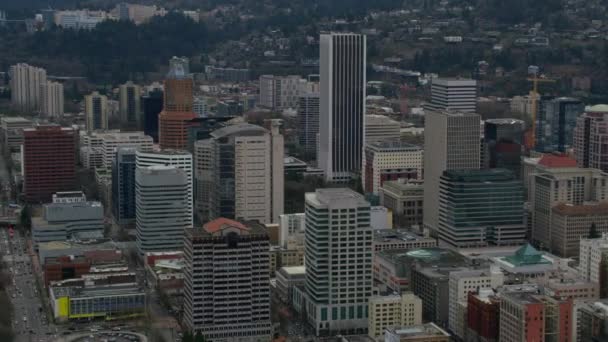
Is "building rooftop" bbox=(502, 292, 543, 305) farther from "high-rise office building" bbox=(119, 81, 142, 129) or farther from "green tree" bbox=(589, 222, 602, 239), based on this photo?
"high-rise office building" bbox=(119, 81, 142, 129)

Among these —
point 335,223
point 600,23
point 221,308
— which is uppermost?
point 600,23

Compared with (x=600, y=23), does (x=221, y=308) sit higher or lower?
lower

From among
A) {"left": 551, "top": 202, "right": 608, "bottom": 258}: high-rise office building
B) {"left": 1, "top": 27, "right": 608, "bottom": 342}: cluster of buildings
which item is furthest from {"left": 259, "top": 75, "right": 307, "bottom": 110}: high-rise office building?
{"left": 551, "top": 202, "right": 608, "bottom": 258}: high-rise office building

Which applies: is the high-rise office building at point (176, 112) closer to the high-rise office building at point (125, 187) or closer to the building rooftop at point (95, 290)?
the high-rise office building at point (125, 187)

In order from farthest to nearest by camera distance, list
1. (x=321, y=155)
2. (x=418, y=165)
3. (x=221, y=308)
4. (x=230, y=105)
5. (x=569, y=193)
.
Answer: (x=230, y=105), (x=321, y=155), (x=418, y=165), (x=569, y=193), (x=221, y=308)

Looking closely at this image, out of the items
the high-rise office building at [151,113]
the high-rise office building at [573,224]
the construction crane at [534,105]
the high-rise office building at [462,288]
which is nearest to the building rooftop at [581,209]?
the high-rise office building at [573,224]

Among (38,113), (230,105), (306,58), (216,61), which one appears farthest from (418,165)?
(216,61)

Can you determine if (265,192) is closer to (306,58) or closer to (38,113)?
(38,113)
